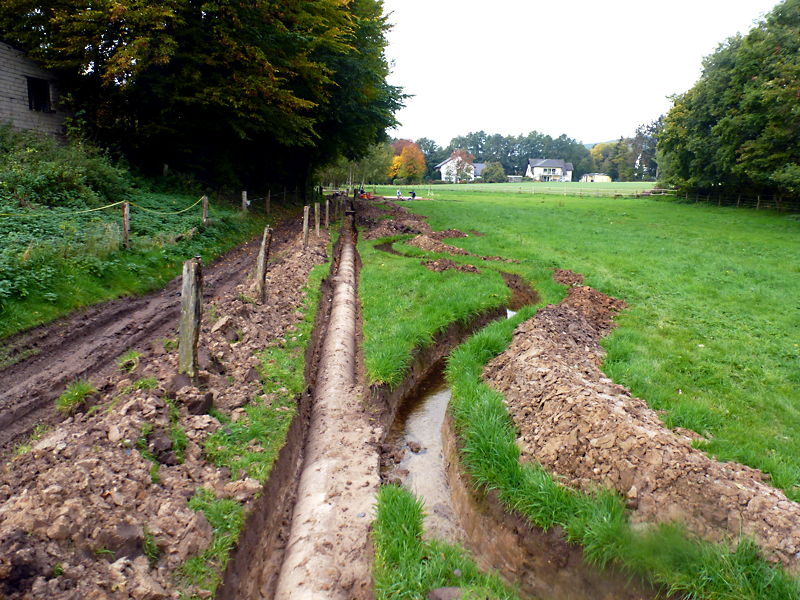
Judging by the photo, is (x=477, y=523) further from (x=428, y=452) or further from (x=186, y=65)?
(x=186, y=65)

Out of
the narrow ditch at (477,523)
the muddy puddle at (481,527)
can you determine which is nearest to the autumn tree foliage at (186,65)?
the narrow ditch at (477,523)

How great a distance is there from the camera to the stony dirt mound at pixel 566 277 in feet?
41.6

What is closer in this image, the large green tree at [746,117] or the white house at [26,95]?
the white house at [26,95]

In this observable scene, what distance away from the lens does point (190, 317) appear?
5699 mm

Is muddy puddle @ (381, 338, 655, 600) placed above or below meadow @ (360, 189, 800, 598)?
below

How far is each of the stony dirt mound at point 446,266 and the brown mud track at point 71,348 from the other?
638 cm

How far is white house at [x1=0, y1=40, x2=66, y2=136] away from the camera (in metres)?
16.3

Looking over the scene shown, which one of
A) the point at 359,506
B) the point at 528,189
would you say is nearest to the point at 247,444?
the point at 359,506

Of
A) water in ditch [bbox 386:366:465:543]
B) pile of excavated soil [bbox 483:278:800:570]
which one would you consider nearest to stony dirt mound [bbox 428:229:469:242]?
water in ditch [bbox 386:366:465:543]

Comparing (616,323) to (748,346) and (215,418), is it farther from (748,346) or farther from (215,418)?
(215,418)

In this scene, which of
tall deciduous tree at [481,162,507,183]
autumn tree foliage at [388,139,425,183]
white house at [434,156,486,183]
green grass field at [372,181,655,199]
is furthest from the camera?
tall deciduous tree at [481,162,507,183]

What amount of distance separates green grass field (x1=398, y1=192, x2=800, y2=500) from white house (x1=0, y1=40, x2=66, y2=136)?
17115 millimetres

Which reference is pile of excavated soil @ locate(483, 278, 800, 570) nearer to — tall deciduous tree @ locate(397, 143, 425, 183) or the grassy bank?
the grassy bank

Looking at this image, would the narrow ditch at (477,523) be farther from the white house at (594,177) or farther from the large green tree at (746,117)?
the white house at (594,177)
